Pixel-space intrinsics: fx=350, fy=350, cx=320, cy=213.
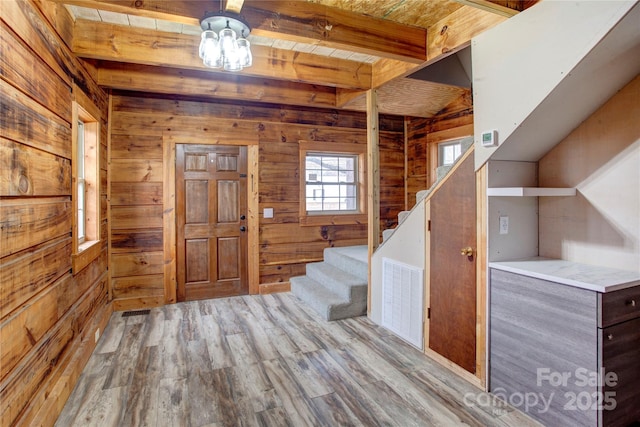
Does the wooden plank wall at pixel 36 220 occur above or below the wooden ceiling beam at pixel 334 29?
below

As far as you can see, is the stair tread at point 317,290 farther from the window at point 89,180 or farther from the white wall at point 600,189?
the window at point 89,180

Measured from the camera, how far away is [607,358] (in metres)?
1.75

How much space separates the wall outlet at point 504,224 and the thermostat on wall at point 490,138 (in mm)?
493

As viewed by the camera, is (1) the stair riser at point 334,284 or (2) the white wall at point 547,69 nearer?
(2) the white wall at point 547,69

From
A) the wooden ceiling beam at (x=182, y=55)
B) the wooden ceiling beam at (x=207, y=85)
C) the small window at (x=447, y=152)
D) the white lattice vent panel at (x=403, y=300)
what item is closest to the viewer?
the wooden ceiling beam at (x=182, y=55)

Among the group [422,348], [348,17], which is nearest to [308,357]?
[422,348]

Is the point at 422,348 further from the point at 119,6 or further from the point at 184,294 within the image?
the point at 119,6

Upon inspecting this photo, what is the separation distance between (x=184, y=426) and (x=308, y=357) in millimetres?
1089

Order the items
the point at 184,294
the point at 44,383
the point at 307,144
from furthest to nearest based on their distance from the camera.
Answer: the point at 307,144 → the point at 184,294 → the point at 44,383

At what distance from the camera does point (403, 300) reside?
3.15m

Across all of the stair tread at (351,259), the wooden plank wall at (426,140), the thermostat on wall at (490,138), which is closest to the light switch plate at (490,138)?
the thermostat on wall at (490,138)

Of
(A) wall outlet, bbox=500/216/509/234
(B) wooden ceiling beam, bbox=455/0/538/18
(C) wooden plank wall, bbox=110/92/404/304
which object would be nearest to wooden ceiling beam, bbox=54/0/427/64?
(B) wooden ceiling beam, bbox=455/0/538/18

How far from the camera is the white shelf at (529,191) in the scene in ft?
6.79

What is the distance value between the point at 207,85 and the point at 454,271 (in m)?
3.10
